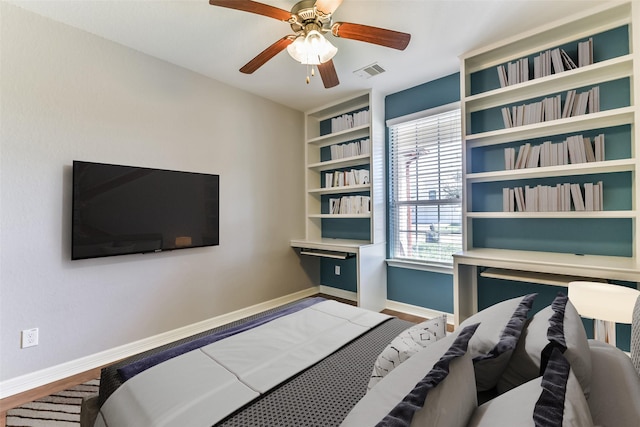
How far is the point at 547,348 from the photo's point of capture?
793 millimetres

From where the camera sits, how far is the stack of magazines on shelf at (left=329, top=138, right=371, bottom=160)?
3502 millimetres

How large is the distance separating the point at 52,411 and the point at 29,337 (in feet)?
1.95

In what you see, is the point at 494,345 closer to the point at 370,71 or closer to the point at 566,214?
the point at 566,214

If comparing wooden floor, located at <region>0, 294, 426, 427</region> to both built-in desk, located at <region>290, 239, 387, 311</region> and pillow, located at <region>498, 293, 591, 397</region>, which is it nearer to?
built-in desk, located at <region>290, 239, 387, 311</region>

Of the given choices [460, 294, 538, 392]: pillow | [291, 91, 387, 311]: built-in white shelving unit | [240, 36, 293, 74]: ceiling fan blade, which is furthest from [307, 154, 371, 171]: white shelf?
[460, 294, 538, 392]: pillow

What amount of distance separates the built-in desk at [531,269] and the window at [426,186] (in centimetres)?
46

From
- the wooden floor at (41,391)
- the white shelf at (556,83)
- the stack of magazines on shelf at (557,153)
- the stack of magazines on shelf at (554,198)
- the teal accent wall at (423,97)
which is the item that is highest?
the teal accent wall at (423,97)

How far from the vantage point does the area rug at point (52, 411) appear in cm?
168

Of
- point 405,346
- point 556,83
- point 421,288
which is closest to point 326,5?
point 405,346

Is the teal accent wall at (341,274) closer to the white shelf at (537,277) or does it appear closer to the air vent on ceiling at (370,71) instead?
the white shelf at (537,277)

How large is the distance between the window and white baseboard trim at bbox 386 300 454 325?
0.56 metres

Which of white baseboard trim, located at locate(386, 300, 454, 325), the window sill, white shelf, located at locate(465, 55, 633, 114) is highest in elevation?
white shelf, located at locate(465, 55, 633, 114)

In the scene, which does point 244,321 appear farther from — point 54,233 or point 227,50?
point 227,50

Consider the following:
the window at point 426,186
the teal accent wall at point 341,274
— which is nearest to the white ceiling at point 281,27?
the window at point 426,186
